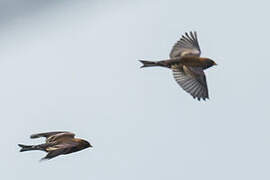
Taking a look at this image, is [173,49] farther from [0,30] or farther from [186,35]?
[0,30]

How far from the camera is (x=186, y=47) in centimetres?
1055

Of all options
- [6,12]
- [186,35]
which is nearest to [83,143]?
[186,35]

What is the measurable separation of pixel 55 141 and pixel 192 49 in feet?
5.54

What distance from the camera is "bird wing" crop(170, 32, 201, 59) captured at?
10422mm

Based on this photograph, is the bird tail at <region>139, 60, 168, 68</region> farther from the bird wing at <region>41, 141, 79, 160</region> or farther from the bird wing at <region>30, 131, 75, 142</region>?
the bird wing at <region>41, 141, 79, 160</region>

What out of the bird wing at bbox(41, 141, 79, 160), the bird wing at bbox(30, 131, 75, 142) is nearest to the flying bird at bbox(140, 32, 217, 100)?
the bird wing at bbox(30, 131, 75, 142)

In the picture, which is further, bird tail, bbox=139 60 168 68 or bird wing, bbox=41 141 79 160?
bird tail, bbox=139 60 168 68

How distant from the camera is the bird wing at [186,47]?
34.2ft

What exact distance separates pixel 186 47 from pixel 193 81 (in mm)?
582

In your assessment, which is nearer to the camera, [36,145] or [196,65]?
[36,145]

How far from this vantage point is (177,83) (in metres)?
10.1

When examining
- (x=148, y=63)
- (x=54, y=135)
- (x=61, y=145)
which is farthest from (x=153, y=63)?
(x=61, y=145)

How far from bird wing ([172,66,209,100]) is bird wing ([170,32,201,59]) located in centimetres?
32

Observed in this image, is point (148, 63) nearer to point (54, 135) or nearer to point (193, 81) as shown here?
point (193, 81)
